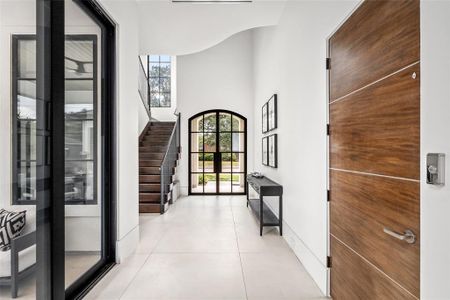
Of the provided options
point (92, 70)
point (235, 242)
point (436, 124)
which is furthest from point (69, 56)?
point (235, 242)

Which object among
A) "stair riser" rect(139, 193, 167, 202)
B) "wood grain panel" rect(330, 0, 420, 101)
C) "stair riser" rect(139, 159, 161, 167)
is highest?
"wood grain panel" rect(330, 0, 420, 101)

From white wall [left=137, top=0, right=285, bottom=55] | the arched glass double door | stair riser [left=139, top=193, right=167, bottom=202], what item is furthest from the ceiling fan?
the arched glass double door

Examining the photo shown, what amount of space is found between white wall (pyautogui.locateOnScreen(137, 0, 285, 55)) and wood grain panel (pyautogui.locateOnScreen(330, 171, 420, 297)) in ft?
9.05

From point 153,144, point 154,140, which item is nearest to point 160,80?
point 154,140

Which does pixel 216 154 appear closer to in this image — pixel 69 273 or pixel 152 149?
pixel 152 149

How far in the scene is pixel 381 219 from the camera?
152 cm

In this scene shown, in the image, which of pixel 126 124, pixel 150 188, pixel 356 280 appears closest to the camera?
pixel 356 280

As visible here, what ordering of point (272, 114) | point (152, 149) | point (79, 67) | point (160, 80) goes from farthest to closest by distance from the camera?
point (160, 80) → point (152, 149) → point (272, 114) → point (79, 67)

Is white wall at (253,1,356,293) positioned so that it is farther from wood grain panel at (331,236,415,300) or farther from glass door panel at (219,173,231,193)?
glass door panel at (219,173,231,193)

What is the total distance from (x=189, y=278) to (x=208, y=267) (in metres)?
0.30

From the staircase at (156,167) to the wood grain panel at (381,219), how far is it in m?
4.07

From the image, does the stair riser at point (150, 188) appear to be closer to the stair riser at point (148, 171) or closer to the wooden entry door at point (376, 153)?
the stair riser at point (148, 171)

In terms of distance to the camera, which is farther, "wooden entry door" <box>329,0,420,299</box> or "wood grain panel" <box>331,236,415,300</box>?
"wood grain panel" <box>331,236,415,300</box>

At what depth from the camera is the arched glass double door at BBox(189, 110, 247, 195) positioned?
7676 mm
